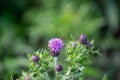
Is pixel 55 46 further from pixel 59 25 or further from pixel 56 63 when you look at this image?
pixel 59 25

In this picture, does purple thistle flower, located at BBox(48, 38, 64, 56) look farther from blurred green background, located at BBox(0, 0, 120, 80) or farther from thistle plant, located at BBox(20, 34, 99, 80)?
blurred green background, located at BBox(0, 0, 120, 80)

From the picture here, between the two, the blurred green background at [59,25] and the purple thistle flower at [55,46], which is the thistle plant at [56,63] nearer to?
the purple thistle flower at [55,46]

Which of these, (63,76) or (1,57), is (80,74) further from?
(1,57)

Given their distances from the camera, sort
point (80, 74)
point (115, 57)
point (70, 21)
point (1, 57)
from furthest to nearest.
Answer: point (115, 57), point (70, 21), point (1, 57), point (80, 74)

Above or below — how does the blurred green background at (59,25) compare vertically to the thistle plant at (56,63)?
above

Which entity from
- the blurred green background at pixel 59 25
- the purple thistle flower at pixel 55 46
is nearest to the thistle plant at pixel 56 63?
the purple thistle flower at pixel 55 46

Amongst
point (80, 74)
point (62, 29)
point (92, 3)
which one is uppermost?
point (92, 3)

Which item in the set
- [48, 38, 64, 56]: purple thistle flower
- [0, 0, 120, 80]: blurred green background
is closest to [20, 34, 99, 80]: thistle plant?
[48, 38, 64, 56]: purple thistle flower

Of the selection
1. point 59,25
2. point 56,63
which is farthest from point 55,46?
point 59,25

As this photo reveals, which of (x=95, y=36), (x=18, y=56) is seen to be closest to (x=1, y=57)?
(x=18, y=56)
